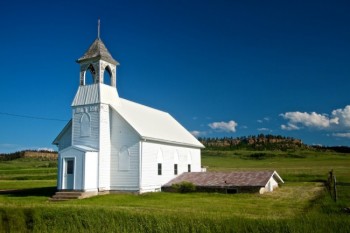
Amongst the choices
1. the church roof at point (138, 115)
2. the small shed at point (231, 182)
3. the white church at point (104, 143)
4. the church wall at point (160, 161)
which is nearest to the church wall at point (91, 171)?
the white church at point (104, 143)

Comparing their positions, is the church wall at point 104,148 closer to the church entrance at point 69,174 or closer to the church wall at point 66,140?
the church entrance at point 69,174

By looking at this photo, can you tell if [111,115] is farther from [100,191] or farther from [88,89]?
[100,191]

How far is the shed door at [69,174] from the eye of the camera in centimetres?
2891

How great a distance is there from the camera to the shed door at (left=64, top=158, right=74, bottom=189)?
94.9ft

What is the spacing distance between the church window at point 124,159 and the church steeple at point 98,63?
235 inches

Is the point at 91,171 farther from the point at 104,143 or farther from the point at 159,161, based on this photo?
the point at 159,161

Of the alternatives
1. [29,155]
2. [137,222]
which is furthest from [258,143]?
[137,222]

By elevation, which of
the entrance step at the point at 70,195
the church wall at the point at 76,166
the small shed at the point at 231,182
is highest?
the church wall at the point at 76,166

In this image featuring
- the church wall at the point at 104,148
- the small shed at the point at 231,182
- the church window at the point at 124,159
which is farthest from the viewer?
the church window at the point at 124,159

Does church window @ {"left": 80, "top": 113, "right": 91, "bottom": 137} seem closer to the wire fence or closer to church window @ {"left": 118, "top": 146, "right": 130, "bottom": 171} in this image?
church window @ {"left": 118, "top": 146, "right": 130, "bottom": 171}

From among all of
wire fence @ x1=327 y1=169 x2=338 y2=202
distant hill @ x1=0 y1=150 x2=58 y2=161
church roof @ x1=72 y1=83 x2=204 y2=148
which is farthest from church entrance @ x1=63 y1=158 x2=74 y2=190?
distant hill @ x1=0 y1=150 x2=58 y2=161

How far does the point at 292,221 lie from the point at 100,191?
1992 centimetres

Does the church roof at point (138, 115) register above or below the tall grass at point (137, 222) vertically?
above

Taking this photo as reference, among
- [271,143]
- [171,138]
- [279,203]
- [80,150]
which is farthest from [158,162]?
[271,143]
